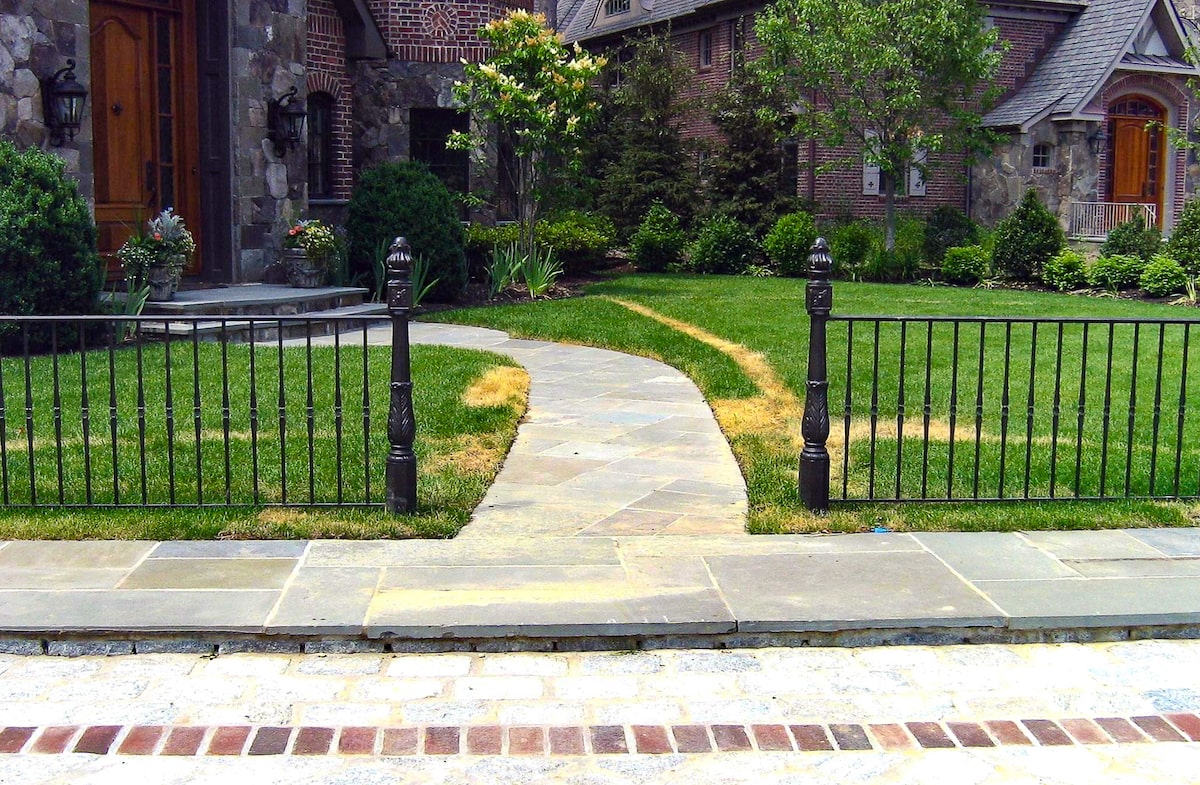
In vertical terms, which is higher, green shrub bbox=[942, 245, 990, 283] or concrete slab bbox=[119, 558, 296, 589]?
green shrub bbox=[942, 245, 990, 283]

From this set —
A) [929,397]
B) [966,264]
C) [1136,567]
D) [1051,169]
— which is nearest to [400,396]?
[929,397]

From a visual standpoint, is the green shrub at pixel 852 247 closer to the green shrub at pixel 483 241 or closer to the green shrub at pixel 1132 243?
the green shrub at pixel 1132 243

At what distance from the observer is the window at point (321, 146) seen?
17.4m

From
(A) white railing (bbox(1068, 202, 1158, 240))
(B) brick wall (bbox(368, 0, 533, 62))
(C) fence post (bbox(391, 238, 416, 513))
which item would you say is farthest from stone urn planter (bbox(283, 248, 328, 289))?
(A) white railing (bbox(1068, 202, 1158, 240))

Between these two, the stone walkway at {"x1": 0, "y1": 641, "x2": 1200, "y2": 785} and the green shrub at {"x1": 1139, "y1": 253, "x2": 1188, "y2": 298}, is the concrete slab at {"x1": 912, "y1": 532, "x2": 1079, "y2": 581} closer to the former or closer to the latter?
the stone walkway at {"x1": 0, "y1": 641, "x2": 1200, "y2": 785}

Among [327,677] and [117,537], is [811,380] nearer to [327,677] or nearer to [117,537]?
[327,677]

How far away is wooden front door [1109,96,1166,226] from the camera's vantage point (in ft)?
88.9

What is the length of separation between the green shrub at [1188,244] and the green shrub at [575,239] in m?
8.72

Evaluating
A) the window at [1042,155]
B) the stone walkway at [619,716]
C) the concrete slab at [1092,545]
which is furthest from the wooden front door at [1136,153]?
the stone walkway at [619,716]

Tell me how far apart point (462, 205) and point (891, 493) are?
13.2 metres

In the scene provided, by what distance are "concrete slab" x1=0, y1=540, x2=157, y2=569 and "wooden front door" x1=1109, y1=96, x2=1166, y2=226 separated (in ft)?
83.6

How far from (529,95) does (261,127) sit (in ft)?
11.4

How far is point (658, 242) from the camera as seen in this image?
23516mm

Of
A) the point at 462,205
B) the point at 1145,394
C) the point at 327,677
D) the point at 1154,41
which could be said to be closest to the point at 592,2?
the point at 1154,41
